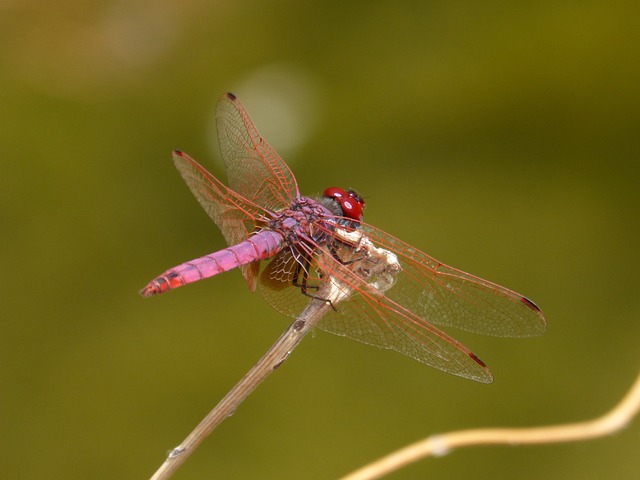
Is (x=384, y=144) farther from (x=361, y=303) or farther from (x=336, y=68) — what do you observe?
(x=361, y=303)

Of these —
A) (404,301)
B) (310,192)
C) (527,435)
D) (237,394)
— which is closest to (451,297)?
(404,301)

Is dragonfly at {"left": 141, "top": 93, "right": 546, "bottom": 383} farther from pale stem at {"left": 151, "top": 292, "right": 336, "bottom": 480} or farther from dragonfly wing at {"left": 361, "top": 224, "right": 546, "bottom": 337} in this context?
pale stem at {"left": 151, "top": 292, "right": 336, "bottom": 480}

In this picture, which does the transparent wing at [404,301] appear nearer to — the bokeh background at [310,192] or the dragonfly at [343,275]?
the dragonfly at [343,275]

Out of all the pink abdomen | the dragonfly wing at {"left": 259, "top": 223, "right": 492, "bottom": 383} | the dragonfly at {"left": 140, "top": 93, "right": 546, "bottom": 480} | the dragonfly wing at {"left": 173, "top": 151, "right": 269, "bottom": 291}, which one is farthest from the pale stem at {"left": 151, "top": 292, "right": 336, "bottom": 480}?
the dragonfly wing at {"left": 173, "top": 151, "right": 269, "bottom": 291}

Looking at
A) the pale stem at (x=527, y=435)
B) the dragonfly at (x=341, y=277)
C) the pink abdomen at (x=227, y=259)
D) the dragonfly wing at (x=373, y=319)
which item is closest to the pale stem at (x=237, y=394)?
the dragonfly at (x=341, y=277)

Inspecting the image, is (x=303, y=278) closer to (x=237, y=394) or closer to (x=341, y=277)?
(x=341, y=277)

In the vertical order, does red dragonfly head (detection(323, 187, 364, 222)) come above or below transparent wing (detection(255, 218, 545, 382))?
above
